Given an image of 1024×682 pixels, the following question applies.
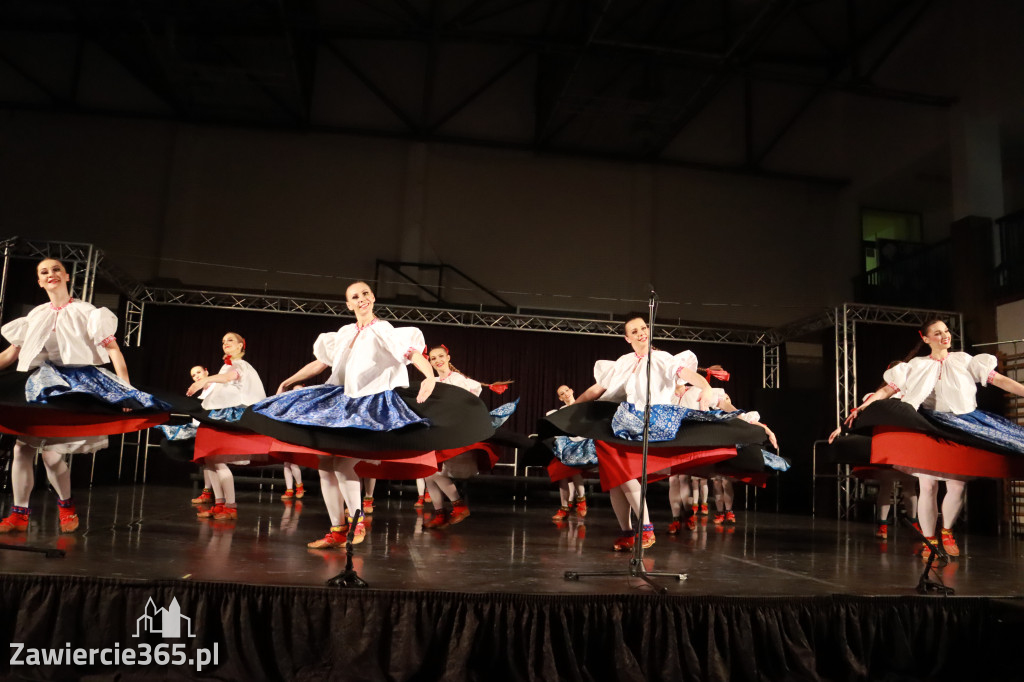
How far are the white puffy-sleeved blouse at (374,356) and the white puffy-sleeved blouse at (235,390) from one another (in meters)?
2.12

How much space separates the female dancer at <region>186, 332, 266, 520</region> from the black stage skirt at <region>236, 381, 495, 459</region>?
1.75 meters

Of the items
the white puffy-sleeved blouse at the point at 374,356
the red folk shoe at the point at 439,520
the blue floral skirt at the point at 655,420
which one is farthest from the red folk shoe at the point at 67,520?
the blue floral skirt at the point at 655,420

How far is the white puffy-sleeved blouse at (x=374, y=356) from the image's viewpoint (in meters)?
4.00

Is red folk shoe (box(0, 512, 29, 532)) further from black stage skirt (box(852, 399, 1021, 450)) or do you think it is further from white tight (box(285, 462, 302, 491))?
black stage skirt (box(852, 399, 1021, 450))

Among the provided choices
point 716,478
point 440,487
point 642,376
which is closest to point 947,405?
point 642,376

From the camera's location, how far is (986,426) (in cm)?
446

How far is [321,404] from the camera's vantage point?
12.8 feet

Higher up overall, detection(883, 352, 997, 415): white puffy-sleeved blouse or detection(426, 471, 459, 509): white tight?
detection(883, 352, 997, 415): white puffy-sleeved blouse

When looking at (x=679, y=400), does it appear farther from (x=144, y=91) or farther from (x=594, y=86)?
(x=144, y=91)

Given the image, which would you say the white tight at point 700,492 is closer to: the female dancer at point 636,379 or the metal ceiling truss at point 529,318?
the metal ceiling truss at point 529,318

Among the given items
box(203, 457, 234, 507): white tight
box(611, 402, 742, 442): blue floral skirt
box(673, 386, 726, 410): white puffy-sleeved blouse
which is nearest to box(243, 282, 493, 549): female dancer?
box(611, 402, 742, 442): blue floral skirt

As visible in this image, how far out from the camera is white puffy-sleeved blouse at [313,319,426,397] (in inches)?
157

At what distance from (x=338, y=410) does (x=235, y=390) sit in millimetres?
2556

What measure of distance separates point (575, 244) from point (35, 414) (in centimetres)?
936
